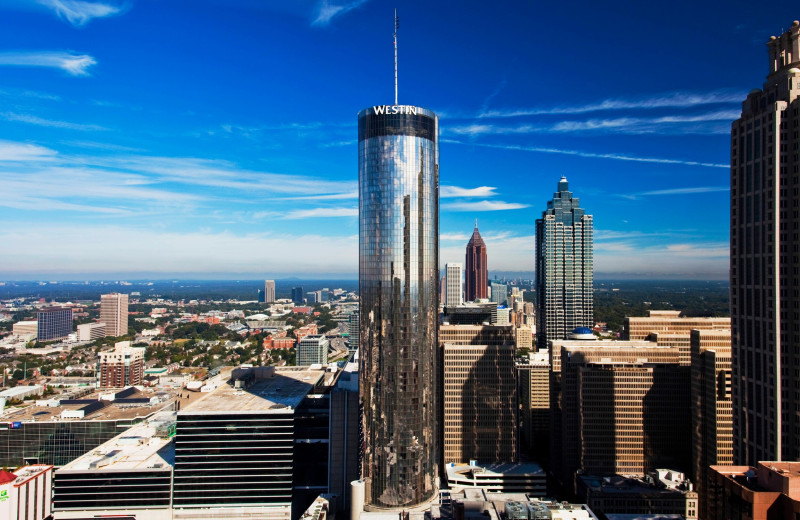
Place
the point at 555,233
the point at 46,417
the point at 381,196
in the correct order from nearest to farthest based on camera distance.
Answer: the point at 381,196 → the point at 46,417 → the point at 555,233

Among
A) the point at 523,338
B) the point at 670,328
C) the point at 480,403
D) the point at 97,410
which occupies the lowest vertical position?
the point at 97,410

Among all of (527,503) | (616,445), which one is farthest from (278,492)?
(616,445)

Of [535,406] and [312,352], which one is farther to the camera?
[312,352]

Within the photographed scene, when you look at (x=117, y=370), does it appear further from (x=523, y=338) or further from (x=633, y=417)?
(x=633, y=417)

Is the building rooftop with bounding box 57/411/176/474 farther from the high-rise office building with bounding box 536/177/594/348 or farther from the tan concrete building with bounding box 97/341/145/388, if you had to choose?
the high-rise office building with bounding box 536/177/594/348

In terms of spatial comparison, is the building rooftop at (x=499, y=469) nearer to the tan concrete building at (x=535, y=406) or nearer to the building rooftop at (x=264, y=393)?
the tan concrete building at (x=535, y=406)

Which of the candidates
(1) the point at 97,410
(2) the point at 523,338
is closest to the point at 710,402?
(1) the point at 97,410

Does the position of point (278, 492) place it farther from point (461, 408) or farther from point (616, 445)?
point (616, 445)

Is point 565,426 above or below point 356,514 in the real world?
above
